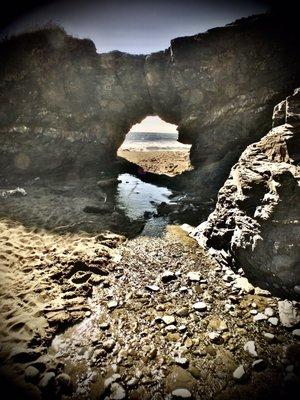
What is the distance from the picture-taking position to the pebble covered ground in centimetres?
333

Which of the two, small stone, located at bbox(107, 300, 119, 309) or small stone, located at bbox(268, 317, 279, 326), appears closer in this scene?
small stone, located at bbox(268, 317, 279, 326)

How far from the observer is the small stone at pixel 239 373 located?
11.1ft

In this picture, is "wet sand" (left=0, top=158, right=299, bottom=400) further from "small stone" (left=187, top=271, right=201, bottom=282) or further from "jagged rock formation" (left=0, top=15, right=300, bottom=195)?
"jagged rock formation" (left=0, top=15, right=300, bottom=195)

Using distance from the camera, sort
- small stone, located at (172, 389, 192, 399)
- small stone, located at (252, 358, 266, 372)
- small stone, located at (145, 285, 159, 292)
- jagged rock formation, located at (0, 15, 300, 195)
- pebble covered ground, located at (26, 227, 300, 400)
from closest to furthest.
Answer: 1. small stone, located at (172, 389, 192, 399)
2. pebble covered ground, located at (26, 227, 300, 400)
3. small stone, located at (252, 358, 266, 372)
4. small stone, located at (145, 285, 159, 292)
5. jagged rock formation, located at (0, 15, 300, 195)

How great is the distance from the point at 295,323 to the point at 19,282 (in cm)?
539

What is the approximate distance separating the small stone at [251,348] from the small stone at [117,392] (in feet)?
6.42

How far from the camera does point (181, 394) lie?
10.6ft

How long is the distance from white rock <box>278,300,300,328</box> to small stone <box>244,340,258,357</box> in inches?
29.6

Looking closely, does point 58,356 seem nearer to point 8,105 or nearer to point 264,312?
point 264,312

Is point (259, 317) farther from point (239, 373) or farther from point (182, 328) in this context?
point (182, 328)

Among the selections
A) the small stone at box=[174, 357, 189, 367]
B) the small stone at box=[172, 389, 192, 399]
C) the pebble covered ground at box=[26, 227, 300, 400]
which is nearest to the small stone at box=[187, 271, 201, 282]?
the pebble covered ground at box=[26, 227, 300, 400]

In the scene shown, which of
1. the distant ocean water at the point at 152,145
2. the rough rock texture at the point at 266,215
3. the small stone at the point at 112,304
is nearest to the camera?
the small stone at the point at 112,304

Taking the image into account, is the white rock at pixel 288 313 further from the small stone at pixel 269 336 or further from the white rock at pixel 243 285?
the white rock at pixel 243 285

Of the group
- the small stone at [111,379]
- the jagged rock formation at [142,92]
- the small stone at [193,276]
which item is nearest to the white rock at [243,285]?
the small stone at [193,276]
